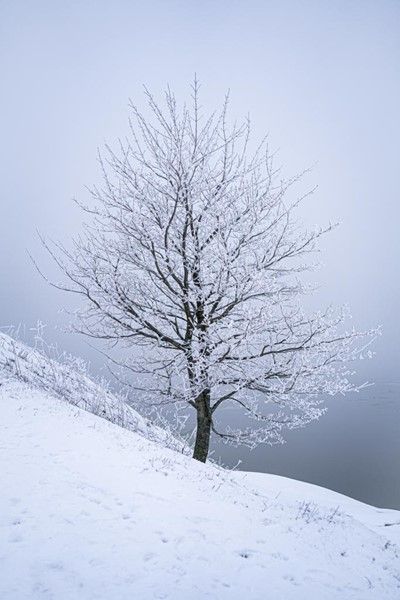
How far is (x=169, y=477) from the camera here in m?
4.76

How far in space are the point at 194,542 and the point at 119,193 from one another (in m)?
6.28

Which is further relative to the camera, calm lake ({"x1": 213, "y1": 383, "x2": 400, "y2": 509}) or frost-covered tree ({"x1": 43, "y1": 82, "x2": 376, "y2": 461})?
calm lake ({"x1": 213, "y1": 383, "x2": 400, "y2": 509})

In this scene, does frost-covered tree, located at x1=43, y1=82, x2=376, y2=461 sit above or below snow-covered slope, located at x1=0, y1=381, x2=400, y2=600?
above

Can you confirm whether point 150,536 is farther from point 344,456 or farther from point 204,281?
point 344,456

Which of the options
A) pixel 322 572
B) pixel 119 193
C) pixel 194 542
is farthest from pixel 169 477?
pixel 119 193

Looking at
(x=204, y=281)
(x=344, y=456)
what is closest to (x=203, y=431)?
(x=204, y=281)

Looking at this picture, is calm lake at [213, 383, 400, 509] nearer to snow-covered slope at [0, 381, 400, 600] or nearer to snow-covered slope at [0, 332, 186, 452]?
snow-covered slope at [0, 332, 186, 452]

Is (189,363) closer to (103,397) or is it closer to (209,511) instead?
(209,511)

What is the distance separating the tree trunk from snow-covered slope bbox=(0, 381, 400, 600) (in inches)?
70.5

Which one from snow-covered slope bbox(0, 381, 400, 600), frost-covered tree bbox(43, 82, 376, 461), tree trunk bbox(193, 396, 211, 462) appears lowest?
snow-covered slope bbox(0, 381, 400, 600)

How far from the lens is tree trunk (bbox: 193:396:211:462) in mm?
7336

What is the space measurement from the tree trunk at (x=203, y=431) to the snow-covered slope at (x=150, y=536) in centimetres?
179

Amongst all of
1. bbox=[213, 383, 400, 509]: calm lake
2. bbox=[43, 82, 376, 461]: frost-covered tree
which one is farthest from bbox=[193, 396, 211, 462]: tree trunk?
bbox=[213, 383, 400, 509]: calm lake

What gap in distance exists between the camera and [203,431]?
24.2ft
